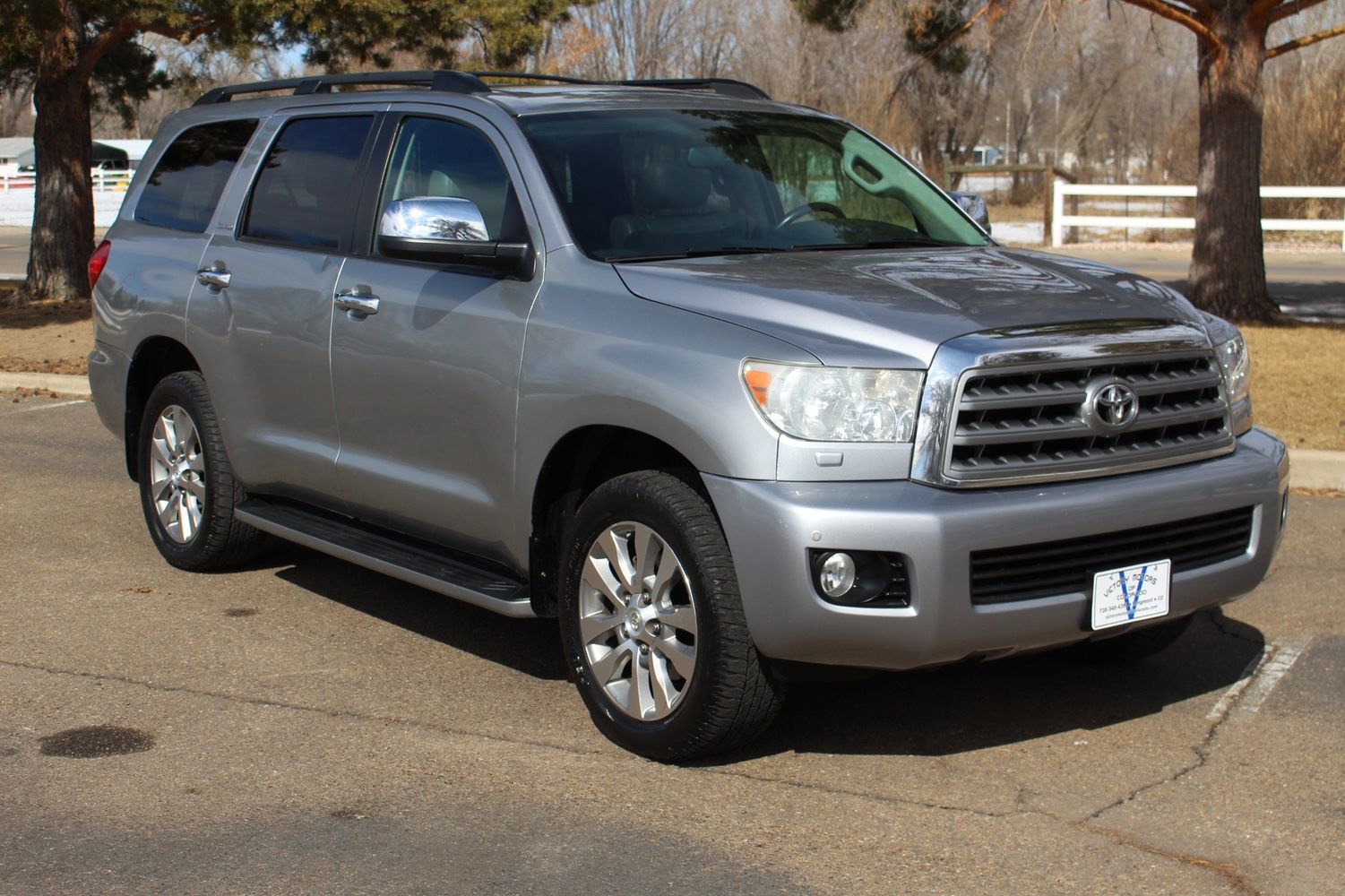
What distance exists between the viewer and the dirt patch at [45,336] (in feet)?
45.2

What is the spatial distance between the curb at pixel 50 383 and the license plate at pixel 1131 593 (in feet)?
30.9

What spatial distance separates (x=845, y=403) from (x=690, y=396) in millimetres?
439

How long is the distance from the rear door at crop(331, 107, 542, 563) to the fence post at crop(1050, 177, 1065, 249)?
79.5 feet

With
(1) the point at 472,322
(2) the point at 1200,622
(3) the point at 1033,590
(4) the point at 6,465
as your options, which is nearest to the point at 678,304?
(1) the point at 472,322

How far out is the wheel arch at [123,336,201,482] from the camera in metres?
7.19

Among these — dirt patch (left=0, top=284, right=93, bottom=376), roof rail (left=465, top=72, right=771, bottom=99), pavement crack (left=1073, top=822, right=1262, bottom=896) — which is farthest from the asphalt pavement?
dirt patch (left=0, top=284, right=93, bottom=376)

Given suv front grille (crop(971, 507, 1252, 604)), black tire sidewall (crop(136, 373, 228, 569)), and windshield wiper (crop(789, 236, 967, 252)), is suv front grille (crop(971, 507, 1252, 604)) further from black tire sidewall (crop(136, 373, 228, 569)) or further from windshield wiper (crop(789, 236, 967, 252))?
black tire sidewall (crop(136, 373, 228, 569))

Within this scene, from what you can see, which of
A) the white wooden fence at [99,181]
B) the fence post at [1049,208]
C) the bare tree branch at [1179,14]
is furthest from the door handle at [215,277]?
the white wooden fence at [99,181]

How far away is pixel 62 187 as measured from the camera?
19.3 meters

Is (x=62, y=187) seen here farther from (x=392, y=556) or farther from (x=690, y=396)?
(x=690, y=396)

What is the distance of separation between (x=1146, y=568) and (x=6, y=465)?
284 inches

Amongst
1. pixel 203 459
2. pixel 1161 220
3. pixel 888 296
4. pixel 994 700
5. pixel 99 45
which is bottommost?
pixel 994 700

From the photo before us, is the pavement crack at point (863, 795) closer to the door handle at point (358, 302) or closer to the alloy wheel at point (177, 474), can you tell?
the door handle at point (358, 302)

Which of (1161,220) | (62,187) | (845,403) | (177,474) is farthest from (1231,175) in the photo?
(1161,220)
